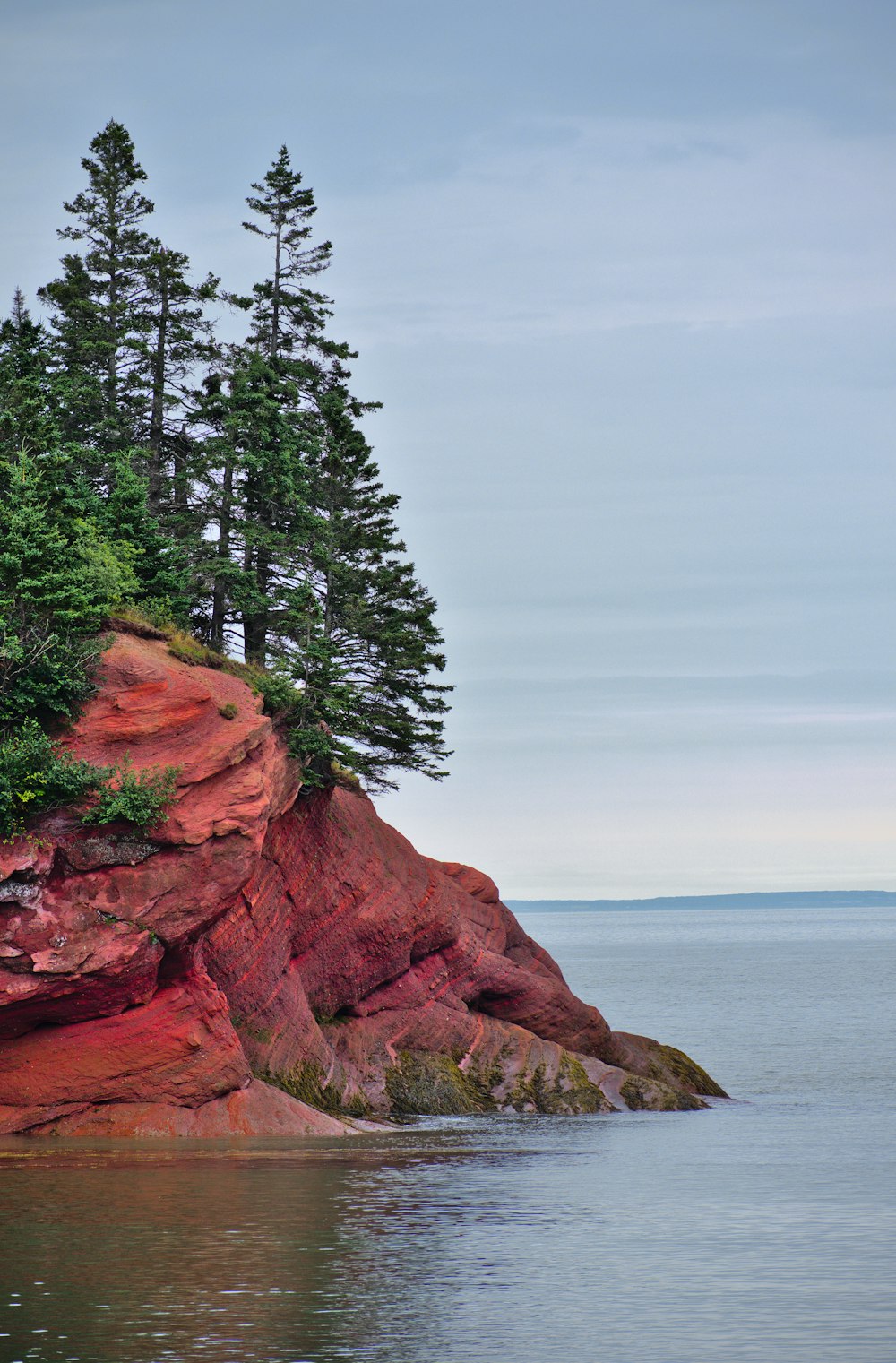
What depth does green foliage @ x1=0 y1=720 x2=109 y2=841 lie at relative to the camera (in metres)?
29.3

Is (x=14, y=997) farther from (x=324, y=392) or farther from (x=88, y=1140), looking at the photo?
(x=324, y=392)

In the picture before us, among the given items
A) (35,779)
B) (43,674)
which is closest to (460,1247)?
(35,779)

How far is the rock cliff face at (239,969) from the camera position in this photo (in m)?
30.1

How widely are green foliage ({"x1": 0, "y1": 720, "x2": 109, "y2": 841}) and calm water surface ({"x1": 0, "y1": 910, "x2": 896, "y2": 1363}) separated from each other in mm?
6948

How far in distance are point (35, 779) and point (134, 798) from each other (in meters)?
2.10

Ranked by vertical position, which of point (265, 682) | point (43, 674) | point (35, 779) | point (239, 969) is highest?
point (265, 682)

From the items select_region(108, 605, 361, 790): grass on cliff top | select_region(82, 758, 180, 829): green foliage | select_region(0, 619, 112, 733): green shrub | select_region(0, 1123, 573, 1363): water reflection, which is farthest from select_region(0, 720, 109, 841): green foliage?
select_region(0, 1123, 573, 1363): water reflection

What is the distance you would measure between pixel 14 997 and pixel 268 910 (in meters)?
9.10

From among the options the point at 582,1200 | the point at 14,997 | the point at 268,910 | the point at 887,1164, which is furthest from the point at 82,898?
the point at 887,1164

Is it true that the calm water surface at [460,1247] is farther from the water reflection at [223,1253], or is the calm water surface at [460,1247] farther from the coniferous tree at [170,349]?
the coniferous tree at [170,349]

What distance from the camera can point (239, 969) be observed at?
1388 inches

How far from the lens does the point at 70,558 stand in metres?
32.0

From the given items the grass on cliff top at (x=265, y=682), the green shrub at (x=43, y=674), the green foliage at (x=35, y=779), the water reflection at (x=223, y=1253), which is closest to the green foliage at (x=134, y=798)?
the green foliage at (x=35, y=779)

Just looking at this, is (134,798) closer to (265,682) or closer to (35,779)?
(35,779)
